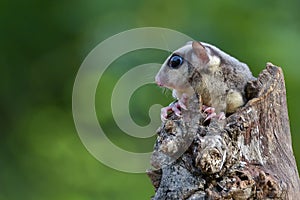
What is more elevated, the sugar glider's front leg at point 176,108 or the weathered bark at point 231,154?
the sugar glider's front leg at point 176,108

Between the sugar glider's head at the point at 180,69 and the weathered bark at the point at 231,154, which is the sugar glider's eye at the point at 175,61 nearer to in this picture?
Result: the sugar glider's head at the point at 180,69

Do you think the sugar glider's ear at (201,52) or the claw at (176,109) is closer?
the claw at (176,109)

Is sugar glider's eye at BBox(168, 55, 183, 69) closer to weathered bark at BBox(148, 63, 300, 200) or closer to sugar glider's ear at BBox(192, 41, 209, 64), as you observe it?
sugar glider's ear at BBox(192, 41, 209, 64)

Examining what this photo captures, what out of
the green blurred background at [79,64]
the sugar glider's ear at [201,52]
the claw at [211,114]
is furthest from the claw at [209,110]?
the green blurred background at [79,64]

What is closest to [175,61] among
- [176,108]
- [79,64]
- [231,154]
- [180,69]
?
[180,69]

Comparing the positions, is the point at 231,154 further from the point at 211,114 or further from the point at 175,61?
the point at 175,61
